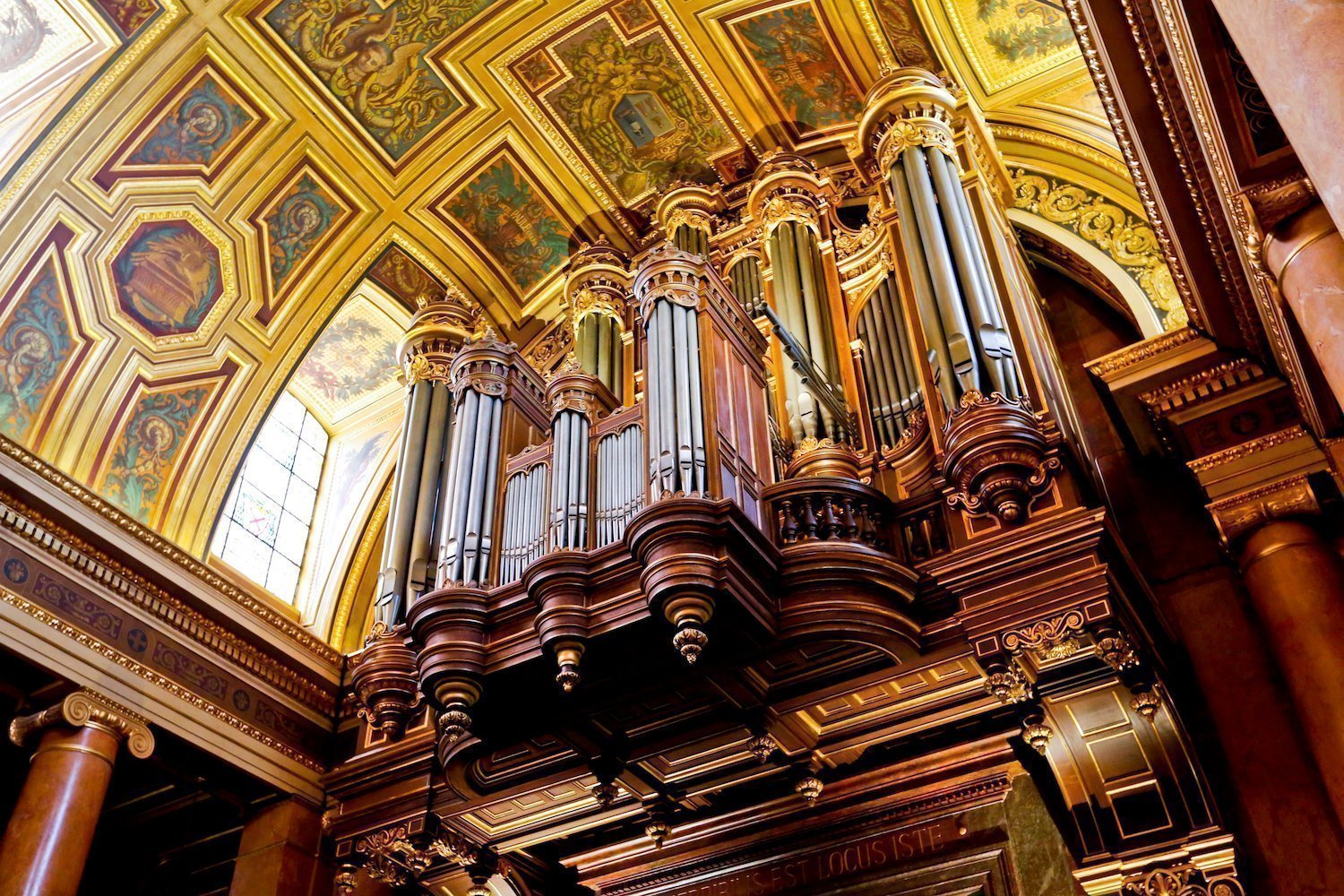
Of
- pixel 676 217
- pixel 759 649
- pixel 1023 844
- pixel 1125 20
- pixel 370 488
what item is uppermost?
pixel 676 217

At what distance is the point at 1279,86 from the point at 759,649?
3.52 metres

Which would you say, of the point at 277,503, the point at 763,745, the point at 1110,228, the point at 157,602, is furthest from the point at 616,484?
the point at 277,503

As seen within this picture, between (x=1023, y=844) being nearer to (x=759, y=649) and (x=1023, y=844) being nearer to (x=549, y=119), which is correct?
(x=759, y=649)

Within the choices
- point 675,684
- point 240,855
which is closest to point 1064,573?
point 675,684

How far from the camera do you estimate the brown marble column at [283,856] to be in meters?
7.80

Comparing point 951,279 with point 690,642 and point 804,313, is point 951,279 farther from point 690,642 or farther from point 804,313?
point 690,642

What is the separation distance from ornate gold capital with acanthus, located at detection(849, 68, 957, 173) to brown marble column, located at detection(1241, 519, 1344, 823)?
10.9 feet

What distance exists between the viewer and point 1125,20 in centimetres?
536

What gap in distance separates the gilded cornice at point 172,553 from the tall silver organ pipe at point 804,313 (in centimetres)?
386

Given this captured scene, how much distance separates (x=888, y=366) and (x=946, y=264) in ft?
2.83

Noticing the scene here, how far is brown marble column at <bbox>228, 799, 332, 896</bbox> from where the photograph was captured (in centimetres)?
780

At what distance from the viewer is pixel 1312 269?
4.38 meters

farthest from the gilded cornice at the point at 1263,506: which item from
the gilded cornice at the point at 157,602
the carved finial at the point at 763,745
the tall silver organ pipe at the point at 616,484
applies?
the gilded cornice at the point at 157,602

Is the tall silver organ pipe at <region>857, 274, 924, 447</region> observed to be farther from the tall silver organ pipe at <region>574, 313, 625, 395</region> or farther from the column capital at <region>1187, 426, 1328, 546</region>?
the tall silver organ pipe at <region>574, 313, 625, 395</region>
